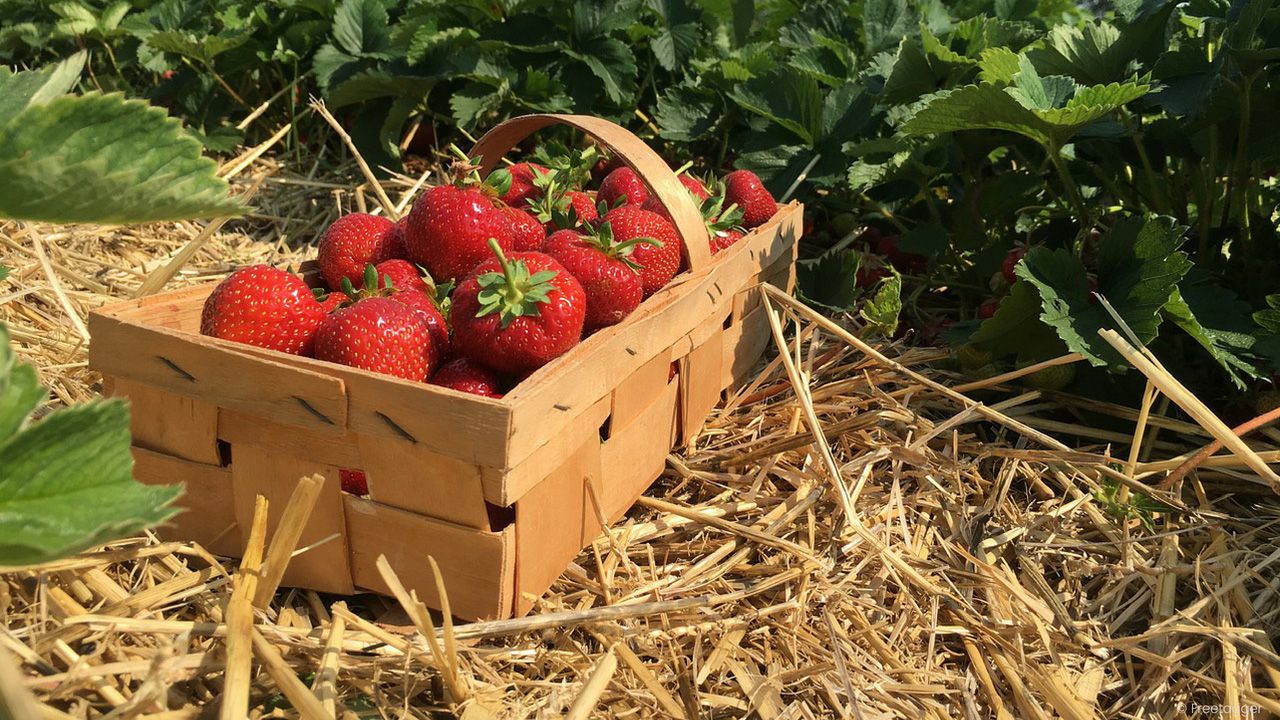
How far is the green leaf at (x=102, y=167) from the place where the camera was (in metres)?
0.69

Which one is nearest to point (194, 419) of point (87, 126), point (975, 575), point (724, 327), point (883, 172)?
point (87, 126)

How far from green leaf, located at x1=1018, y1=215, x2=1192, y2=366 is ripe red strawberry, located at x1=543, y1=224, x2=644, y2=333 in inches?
26.2

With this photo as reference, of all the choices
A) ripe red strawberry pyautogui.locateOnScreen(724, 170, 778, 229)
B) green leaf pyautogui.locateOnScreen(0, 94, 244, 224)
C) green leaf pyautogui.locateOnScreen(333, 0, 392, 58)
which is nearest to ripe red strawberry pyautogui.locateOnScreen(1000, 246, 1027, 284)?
ripe red strawberry pyautogui.locateOnScreen(724, 170, 778, 229)

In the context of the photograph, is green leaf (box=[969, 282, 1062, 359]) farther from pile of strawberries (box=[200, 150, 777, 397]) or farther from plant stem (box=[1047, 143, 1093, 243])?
pile of strawberries (box=[200, 150, 777, 397])

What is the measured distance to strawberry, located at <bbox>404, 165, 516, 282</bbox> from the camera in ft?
5.09

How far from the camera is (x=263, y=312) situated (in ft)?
4.38

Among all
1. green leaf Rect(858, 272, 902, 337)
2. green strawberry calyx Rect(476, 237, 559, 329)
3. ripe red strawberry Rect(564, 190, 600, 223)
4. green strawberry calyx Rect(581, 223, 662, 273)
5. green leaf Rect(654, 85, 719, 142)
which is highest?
green strawberry calyx Rect(476, 237, 559, 329)

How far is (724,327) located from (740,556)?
539 millimetres

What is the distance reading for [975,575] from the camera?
4.74 ft

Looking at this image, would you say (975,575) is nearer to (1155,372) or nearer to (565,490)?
(1155,372)

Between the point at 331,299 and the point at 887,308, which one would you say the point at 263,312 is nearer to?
the point at 331,299

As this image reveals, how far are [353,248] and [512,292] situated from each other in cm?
45

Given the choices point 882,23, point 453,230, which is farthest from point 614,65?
point 453,230

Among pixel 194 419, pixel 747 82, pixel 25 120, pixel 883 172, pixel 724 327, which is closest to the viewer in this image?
pixel 25 120
